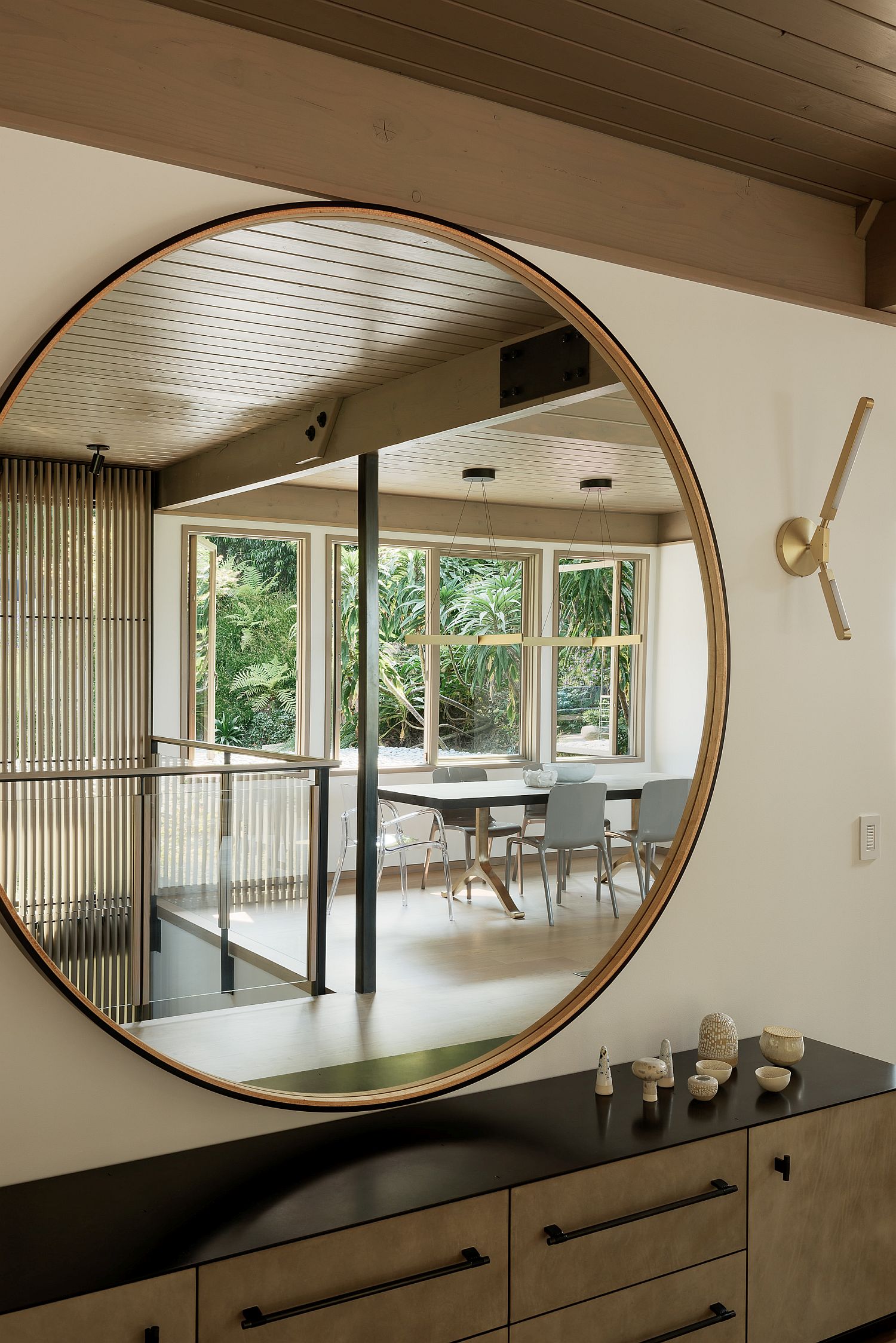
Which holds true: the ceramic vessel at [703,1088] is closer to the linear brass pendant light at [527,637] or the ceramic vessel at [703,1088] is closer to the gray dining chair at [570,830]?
the linear brass pendant light at [527,637]

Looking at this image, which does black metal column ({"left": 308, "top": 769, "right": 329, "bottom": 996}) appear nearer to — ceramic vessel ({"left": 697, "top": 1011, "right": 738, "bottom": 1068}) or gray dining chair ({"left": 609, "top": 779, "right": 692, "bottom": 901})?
gray dining chair ({"left": 609, "top": 779, "right": 692, "bottom": 901})

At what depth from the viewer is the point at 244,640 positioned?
218 inches

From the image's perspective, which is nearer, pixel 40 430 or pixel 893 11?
pixel 893 11

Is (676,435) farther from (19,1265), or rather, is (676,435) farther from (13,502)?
(13,502)

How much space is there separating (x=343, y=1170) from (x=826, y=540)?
1.43m

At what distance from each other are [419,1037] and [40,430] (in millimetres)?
2914

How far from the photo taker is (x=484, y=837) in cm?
446

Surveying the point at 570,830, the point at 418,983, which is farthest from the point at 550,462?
the point at 418,983

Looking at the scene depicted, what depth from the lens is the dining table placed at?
4.24 metres

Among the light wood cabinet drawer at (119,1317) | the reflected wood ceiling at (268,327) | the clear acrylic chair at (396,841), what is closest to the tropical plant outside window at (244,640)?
the clear acrylic chair at (396,841)

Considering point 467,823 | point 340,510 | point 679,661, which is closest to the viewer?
point 679,661

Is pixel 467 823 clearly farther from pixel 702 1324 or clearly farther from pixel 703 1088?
pixel 702 1324

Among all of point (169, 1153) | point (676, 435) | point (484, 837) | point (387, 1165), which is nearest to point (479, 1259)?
point (387, 1165)

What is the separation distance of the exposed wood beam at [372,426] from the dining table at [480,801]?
4.58 ft
